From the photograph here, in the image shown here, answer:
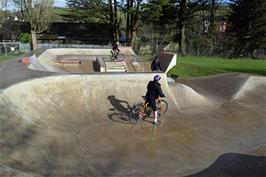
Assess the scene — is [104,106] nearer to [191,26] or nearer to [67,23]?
[191,26]

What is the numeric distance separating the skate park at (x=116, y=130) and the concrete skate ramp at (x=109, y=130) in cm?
2

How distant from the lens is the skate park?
6.85 metres

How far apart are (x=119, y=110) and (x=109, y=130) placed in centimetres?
182

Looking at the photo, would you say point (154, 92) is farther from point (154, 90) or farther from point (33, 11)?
point (33, 11)

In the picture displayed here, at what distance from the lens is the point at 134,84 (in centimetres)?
1194

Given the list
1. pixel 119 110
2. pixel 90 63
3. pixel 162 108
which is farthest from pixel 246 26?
pixel 119 110

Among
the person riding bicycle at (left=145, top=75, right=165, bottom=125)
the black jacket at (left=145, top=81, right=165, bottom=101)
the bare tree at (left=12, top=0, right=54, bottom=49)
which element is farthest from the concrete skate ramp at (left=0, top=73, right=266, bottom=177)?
the bare tree at (left=12, top=0, right=54, bottom=49)

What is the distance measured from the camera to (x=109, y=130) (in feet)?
30.3

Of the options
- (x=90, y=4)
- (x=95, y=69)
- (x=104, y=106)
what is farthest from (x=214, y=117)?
(x=90, y=4)

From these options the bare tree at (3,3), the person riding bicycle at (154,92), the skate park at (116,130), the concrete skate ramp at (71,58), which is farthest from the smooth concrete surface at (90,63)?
the bare tree at (3,3)

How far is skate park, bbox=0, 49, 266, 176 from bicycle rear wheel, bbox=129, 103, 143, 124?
254 mm

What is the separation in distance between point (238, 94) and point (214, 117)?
3962 mm

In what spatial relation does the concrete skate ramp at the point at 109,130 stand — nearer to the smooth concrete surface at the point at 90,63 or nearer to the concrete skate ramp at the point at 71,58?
the smooth concrete surface at the point at 90,63

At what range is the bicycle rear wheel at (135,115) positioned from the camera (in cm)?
997
